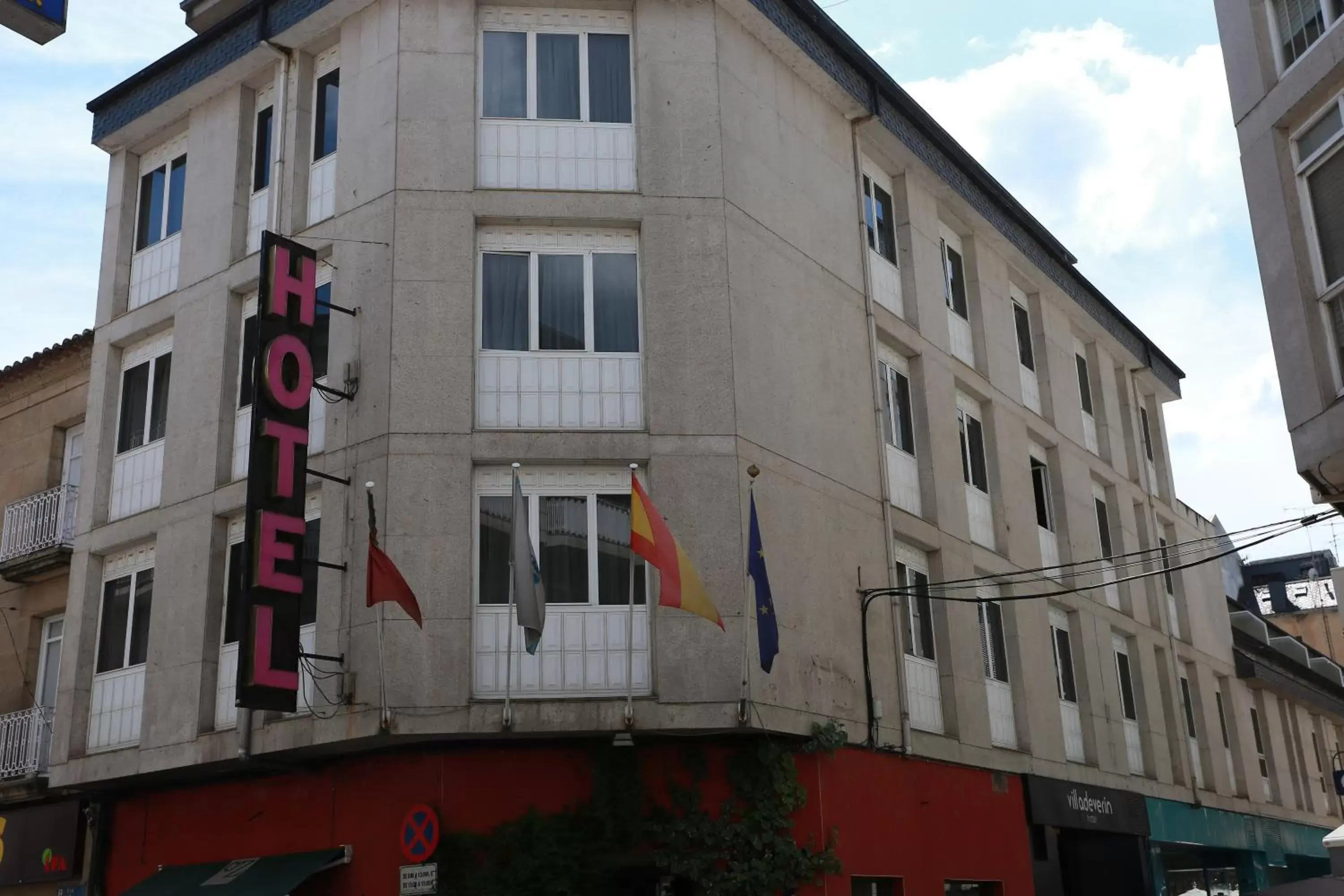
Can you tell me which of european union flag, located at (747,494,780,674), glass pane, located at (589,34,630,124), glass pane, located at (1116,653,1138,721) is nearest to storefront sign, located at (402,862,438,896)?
european union flag, located at (747,494,780,674)

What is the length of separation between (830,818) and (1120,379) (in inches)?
744

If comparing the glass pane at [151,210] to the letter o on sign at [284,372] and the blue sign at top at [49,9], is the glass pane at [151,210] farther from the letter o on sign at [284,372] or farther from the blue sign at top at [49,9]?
the blue sign at top at [49,9]

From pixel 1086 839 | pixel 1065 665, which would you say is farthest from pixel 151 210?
pixel 1086 839

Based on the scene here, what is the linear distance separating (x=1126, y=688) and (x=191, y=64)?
68.9ft

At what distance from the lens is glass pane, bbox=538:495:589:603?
17.4m

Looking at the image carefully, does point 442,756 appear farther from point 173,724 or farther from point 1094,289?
point 1094,289

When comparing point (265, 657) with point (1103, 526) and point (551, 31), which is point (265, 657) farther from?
point (1103, 526)

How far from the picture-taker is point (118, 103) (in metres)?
22.9

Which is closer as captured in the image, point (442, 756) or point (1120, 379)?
point (442, 756)

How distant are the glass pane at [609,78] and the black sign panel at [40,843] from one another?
1275 cm

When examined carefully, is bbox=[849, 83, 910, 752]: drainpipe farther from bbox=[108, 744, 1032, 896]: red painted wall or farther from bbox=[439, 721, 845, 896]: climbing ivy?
bbox=[439, 721, 845, 896]: climbing ivy

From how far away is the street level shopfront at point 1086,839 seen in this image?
77.3 ft

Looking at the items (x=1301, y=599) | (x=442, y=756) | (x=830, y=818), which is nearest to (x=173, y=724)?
(x=442, y=756)

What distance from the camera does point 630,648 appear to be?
1644 cm
